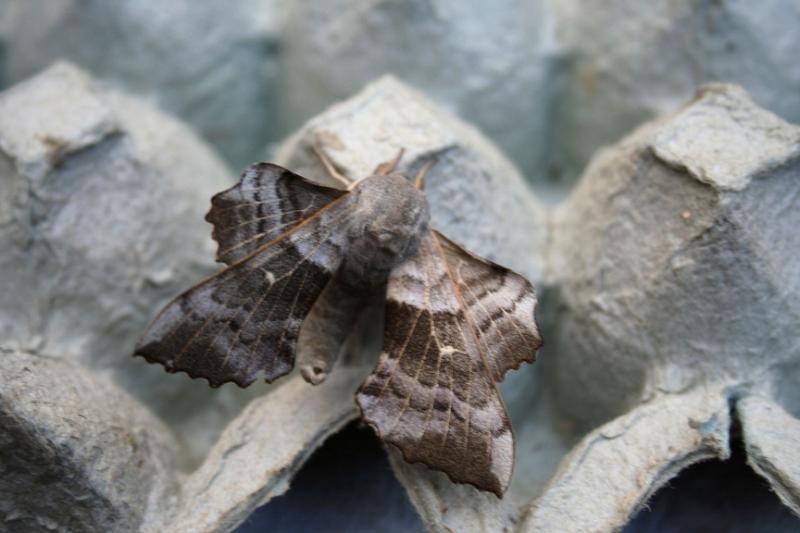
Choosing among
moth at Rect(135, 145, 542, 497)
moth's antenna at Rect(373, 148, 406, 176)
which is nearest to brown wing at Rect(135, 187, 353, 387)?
moth at Rect(135, 145, 542, 497)

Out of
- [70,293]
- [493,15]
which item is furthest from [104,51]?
[493,15]

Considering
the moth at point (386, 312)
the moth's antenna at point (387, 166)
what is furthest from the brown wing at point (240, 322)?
the moth's antenna at point (387, 166)

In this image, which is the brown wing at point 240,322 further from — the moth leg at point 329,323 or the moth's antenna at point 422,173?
the moth's antenna at point 422,173

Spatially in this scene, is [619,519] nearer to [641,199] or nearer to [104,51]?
[641,199]

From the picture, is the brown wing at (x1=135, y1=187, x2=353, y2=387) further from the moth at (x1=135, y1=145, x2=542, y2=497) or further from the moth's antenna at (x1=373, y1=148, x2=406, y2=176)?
the moth's antenna at (x1=373, y1=148, x2=406, y2=176)

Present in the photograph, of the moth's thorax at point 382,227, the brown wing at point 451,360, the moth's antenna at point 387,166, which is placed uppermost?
the moth's antenna at point 387,166
